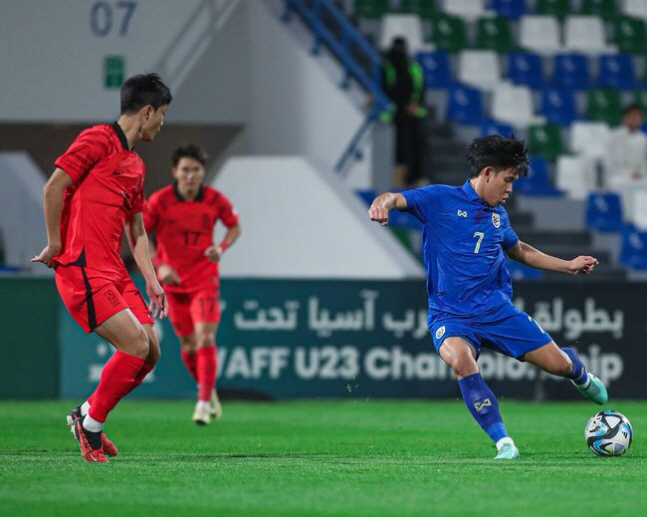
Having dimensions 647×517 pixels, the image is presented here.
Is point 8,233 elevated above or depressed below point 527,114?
below

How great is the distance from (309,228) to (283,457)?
31.3 ft

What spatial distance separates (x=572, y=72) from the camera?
2316 cm

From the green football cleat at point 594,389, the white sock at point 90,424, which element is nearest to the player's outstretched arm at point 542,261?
the green football cleat at point 594,389

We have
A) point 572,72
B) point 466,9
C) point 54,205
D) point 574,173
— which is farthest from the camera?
point 466,9

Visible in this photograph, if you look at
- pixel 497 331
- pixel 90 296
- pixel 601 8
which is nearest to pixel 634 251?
pixel 601 8

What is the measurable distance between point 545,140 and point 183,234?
363 inches

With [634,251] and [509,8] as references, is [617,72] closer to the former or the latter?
[509,8]

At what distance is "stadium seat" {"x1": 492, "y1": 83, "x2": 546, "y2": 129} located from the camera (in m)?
22.2

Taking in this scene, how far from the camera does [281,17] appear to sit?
21.5 m

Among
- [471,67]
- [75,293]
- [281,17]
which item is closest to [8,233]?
[281,17]

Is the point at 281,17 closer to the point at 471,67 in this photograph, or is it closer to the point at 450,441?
the point at 471,67

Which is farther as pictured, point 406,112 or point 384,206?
point 406,112

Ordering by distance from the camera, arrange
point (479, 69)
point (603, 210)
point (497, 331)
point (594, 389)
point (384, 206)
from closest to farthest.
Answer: point (384, 206) < point (497, 331) < point (594, 389) < point (603, 210) < point (479, 69)

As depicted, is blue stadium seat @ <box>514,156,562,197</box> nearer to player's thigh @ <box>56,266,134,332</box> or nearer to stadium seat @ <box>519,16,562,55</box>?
stadium seat @ <box>519,16,562,55</box>
